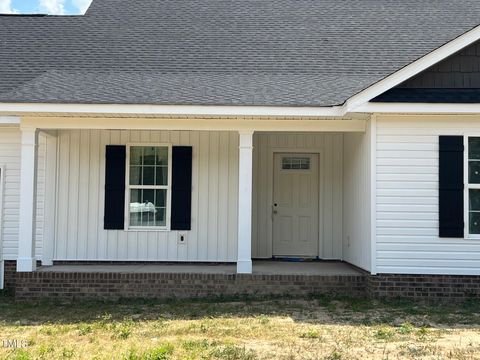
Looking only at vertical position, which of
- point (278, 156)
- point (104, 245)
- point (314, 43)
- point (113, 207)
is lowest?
point (104, 245)

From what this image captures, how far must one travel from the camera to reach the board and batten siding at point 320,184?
11.8 metres

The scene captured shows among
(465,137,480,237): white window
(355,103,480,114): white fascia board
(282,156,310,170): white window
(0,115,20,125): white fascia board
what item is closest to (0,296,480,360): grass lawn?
(465,137,480,237): white window

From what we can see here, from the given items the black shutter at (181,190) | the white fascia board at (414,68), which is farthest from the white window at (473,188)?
the black shutter at (181,190)

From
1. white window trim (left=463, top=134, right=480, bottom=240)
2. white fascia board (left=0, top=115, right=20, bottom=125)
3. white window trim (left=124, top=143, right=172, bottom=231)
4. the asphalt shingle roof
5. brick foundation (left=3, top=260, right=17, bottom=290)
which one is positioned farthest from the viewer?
white window trim (left=124, top=143, right=172, bottom=231)

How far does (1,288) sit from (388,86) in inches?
299

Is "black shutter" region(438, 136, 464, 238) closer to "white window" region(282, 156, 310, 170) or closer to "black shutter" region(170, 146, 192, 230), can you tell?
"white window" region(282, 156, 310, 170)

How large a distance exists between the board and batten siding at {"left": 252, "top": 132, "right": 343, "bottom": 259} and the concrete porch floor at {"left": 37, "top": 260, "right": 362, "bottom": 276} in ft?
2.03

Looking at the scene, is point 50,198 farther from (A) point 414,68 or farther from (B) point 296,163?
(A) point 414,68

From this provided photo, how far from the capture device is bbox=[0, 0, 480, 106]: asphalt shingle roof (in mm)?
9914

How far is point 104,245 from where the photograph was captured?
11.1m

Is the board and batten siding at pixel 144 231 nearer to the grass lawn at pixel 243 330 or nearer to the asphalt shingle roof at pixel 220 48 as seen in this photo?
the asphalt shingle roof at pixel 220 48

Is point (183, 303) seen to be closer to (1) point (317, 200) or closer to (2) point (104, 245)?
(2) point (104, 245)

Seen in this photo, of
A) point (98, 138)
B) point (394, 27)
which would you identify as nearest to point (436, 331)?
point (98, 138)

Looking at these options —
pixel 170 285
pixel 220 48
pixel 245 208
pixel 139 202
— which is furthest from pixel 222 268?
pixel 220 48
